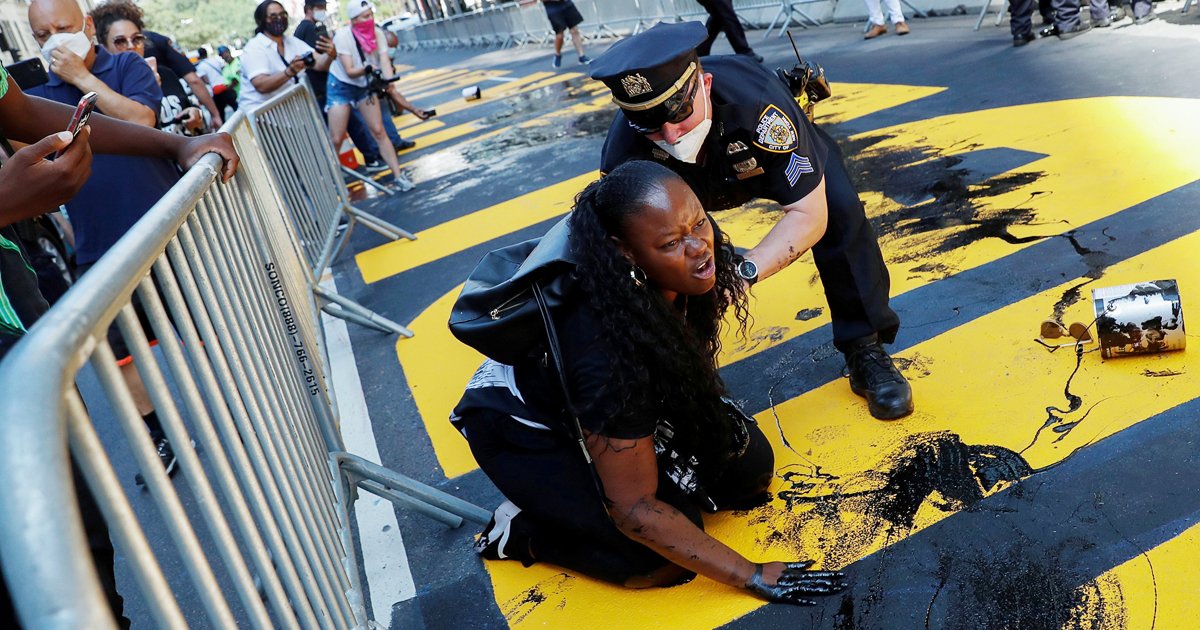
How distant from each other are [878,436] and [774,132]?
1061 millimetres

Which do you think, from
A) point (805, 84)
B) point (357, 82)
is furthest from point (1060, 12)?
point (357, 82)

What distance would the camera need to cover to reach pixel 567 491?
2793mm

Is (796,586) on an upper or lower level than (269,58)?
lower

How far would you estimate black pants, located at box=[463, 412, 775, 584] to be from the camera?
278cm

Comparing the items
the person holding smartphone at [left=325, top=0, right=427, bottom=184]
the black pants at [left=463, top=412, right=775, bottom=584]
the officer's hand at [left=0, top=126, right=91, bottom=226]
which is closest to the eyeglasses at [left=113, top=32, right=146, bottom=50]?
the person holding smartphone at [left=325, top=0, right=427, bottom=184]

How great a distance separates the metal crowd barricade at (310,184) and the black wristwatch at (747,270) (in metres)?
2.50

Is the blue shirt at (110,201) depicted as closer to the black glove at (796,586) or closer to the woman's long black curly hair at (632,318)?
the woman's long black curly hair at (632,318)

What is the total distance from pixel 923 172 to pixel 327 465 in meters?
4.15

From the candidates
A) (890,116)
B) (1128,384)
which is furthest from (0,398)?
(890,116)

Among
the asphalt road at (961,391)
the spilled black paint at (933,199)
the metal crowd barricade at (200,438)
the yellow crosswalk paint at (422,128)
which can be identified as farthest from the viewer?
the yellow crosswalk paint at (422,128)

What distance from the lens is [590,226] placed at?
2461 millimetres

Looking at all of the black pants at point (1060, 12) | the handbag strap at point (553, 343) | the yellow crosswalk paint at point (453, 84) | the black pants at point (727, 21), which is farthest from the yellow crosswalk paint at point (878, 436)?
the yellow crosswalk paint at point (453, 84)

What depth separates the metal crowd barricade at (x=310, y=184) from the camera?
17.4ft

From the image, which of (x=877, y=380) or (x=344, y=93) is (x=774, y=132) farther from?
(x=344, y=93)
